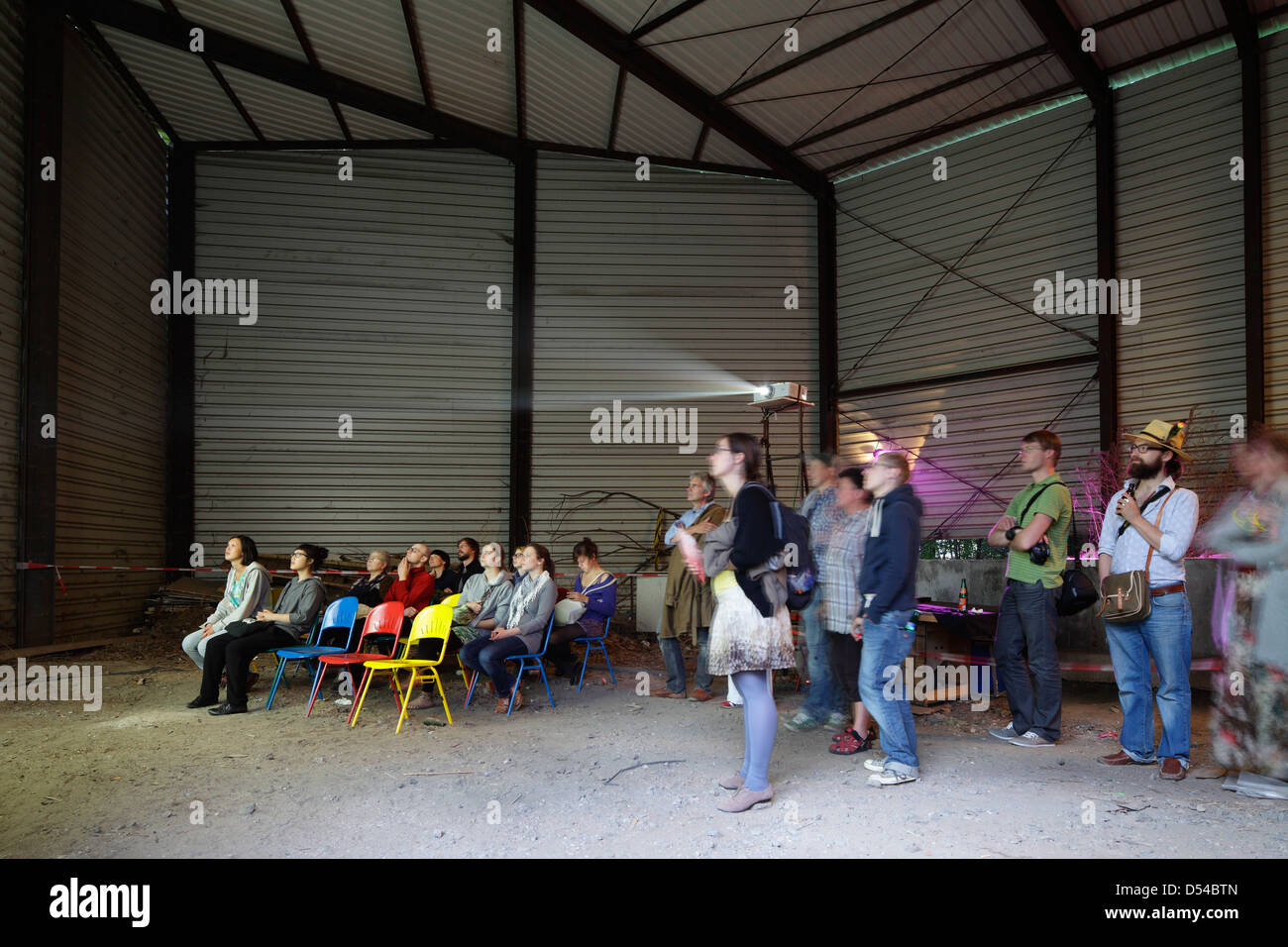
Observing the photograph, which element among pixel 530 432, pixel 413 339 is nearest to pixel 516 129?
pixel 413 339

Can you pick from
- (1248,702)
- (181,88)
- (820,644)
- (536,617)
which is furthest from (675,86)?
(1248,702)

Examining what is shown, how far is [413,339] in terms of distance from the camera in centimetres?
1245

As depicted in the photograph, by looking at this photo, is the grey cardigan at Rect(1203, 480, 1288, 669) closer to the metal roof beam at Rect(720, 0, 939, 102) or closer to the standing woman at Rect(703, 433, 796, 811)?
the standing woman at Rect(703, 433, 796, 811)

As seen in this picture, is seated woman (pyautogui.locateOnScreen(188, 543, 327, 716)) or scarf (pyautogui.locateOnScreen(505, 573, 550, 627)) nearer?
seated woman (pyautogui.locateOnScreen(188, 543, 327, 716))

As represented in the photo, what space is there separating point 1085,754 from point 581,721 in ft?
10.6

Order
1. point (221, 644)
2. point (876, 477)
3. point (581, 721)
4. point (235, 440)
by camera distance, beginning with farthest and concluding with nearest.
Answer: point (235, 440), point (221, 644), point (581, 721), point (876, 477)

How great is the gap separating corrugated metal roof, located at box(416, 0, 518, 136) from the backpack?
848cm

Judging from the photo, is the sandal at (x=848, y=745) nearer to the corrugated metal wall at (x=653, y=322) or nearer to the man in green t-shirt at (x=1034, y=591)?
the man in green t-shirt at (x=1034, y=591)

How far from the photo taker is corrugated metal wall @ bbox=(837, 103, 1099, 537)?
10.6 metres

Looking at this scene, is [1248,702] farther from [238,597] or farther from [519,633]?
[238,597]

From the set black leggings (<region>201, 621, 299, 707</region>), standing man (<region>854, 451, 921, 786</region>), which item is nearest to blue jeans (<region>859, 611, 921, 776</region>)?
standing man (<region>854, 451, 921, 786</region>)

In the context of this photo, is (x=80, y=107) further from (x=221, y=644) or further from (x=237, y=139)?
(x=221, y=644)

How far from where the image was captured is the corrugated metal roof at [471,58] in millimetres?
9781

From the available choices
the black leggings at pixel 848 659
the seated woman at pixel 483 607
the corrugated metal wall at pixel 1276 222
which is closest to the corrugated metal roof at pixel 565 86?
the seated woman at pixel 483 607
